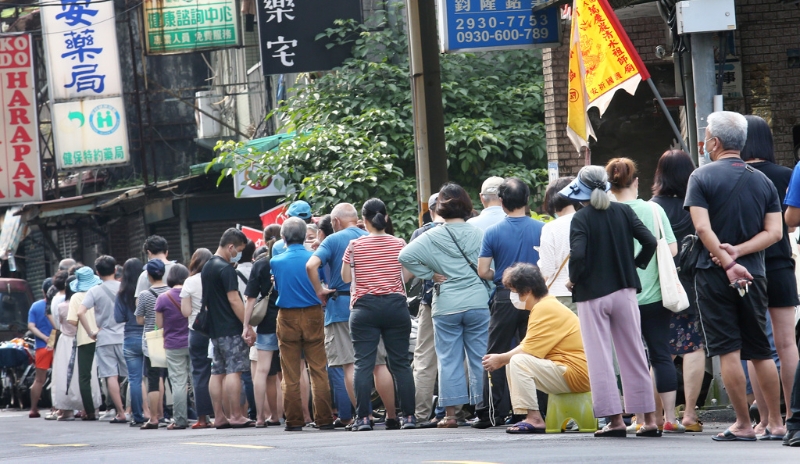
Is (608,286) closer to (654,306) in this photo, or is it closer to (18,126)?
(654,306)

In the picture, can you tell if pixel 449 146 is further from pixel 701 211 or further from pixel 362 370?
pixel 701 211

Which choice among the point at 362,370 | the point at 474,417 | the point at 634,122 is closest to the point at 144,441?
the point at 362,370

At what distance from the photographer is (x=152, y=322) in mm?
13219

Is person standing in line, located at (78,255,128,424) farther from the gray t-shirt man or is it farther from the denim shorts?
the denim shorts

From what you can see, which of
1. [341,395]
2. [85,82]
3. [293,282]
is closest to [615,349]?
[341,395]

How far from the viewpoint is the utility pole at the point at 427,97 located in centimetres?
1345

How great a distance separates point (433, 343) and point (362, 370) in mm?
630

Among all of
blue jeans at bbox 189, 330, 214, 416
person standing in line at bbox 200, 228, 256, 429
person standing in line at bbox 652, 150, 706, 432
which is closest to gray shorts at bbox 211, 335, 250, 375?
person standing in line at bbox 200, 228, 256, 429

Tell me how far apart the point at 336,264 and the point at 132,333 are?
3.71 m

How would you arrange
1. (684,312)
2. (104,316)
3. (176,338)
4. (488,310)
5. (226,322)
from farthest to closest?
(104,316) < (176,338) < (226,322) < (488,310) < (684,312)

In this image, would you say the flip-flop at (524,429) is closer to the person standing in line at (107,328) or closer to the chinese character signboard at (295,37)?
the person standing in line at (107,328)

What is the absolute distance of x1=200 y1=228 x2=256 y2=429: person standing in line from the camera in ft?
39.6

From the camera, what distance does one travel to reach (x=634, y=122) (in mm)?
15578

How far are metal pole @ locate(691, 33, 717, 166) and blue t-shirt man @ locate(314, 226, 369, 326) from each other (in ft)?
9.71
